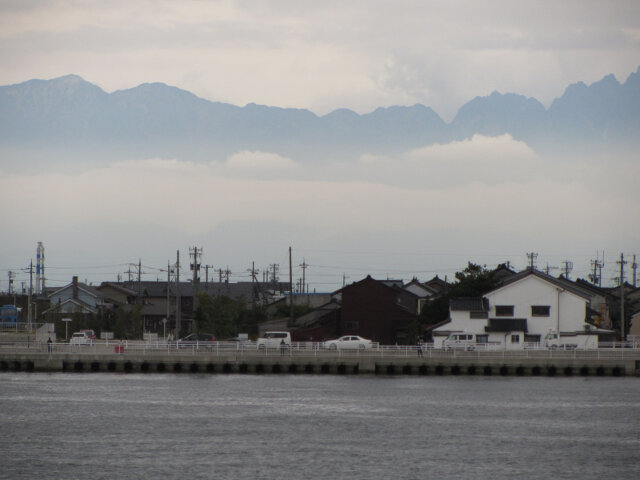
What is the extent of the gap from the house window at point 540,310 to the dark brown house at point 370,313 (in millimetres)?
12213

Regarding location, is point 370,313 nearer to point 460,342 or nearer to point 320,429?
point 460,342

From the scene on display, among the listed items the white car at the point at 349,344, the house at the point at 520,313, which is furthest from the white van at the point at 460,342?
the white car at the point at 349,344

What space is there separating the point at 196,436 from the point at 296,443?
4678 millimetres

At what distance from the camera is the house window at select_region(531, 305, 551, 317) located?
82812 millimetres

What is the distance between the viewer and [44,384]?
67.8 m

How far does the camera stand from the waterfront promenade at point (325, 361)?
7238 centimetres

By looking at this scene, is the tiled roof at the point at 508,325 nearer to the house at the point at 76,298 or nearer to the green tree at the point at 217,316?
the green tree at the point at 217,316

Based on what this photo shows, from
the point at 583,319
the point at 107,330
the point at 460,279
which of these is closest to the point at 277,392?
the point at 583,319

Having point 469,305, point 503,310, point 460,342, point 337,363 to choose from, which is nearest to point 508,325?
point 503,310

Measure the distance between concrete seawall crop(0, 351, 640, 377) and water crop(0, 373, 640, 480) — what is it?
2.15 metres

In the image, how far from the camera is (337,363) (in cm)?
7369

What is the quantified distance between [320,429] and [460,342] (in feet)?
113

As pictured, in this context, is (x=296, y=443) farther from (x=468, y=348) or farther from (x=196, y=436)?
(x=468, y=348)

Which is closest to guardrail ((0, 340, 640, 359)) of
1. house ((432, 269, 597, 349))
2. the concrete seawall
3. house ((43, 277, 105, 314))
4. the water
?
the concrete seawall
